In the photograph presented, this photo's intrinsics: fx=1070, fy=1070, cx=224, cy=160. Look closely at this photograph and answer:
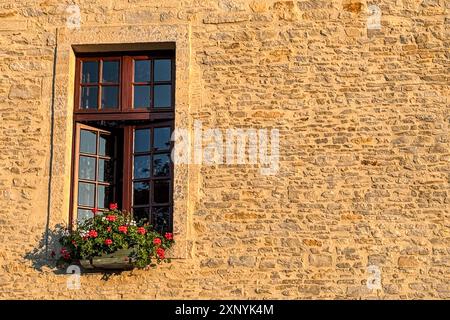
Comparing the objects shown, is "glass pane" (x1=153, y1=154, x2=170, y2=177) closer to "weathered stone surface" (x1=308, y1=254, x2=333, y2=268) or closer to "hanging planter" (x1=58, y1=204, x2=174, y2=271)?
"hanging planter" (x1=58, y1=204, x2=174, y2=271)

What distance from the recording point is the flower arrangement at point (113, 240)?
9.77 metres

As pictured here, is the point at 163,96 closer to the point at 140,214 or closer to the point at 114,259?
the point at 140,214

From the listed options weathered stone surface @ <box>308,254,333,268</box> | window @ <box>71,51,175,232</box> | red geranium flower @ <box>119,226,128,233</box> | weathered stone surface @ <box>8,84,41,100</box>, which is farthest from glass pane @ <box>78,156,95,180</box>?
weathered stone surface @ <box>308,254,333,268</box>

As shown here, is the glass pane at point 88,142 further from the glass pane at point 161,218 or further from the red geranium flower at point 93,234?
the red geranium flower at point 93,234

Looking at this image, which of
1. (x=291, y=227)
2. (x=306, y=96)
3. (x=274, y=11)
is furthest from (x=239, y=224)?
(x=274, y=11)

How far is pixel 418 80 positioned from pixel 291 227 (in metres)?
1.88

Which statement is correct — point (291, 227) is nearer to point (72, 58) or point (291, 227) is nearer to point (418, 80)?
point (418, 80)

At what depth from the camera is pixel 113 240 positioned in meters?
9.78

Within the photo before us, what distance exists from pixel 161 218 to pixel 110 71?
160 cm

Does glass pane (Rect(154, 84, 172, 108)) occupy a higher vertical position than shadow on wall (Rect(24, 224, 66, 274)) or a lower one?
higher

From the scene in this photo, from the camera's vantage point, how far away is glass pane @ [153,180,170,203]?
10.3 meters

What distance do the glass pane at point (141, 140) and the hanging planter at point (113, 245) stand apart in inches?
33.1

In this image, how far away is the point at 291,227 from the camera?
9938 millimetres

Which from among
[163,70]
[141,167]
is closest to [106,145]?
[141,167]
